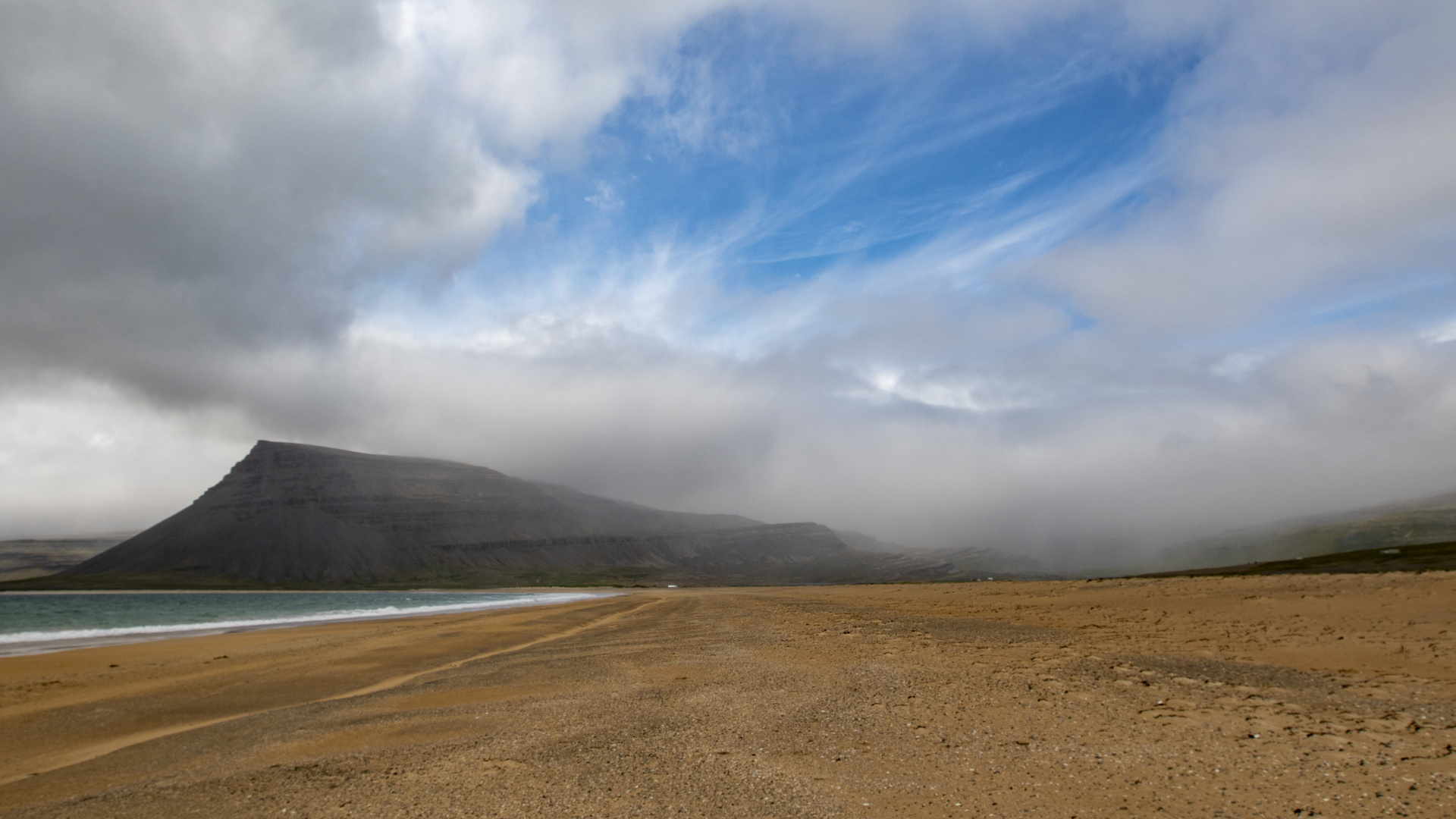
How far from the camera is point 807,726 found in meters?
9.63

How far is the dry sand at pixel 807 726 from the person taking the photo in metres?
6.82

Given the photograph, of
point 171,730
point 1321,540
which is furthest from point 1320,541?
point 171,730

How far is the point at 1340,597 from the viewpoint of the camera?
21.4 meters

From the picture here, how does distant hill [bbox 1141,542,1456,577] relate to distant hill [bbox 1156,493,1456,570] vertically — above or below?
above

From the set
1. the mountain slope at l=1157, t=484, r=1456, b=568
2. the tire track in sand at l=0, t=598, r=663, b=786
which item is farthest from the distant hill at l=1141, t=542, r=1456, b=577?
the mountain slope at l=1157, t=484, r=1456, b=568

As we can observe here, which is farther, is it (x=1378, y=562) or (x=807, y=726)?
(x=1378, y=562)

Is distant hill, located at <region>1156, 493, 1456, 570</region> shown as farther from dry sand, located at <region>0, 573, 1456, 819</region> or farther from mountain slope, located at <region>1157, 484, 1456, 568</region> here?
dry sand, located at <region>0, 573, 1456, 819</region>

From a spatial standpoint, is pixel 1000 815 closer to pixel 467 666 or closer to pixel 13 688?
pixel 467 666

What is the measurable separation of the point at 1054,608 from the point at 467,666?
74.3 feet

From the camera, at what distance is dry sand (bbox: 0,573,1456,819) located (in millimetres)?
6824

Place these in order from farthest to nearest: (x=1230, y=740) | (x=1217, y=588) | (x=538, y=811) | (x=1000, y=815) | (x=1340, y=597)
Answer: (x=1217, y=588), (x=1340, y=597), (x=1230, y=740), (x=538, y=811), (x=1000, y=815)

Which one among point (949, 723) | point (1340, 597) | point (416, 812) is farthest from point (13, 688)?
point (1340, 597)

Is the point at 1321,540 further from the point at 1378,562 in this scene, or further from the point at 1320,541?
the point at 1378,562

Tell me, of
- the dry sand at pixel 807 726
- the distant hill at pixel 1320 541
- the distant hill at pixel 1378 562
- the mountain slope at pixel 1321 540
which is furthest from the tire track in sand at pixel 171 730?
the mountain slope at pixel 1321 540
